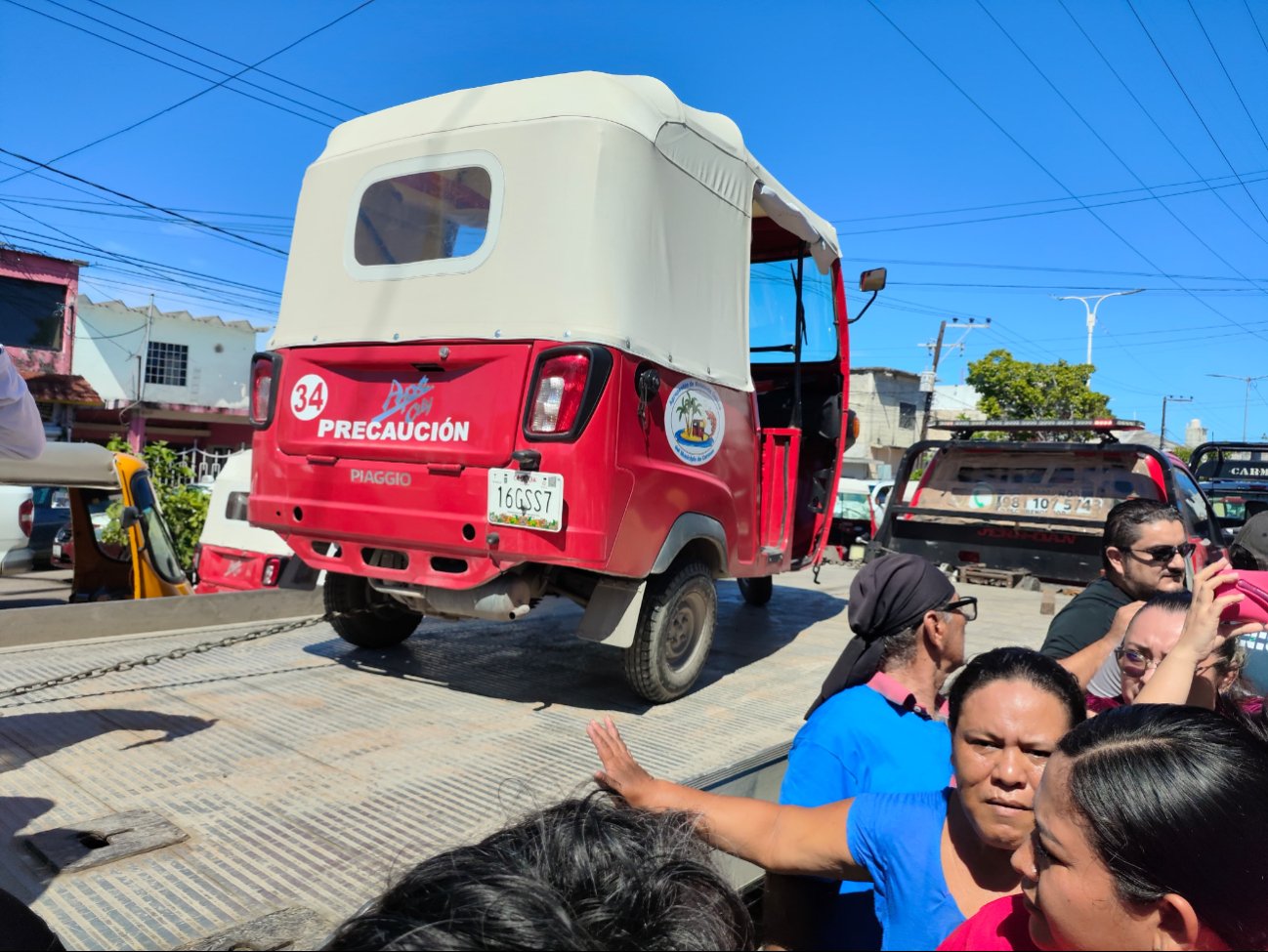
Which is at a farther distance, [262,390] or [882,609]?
[262,390]

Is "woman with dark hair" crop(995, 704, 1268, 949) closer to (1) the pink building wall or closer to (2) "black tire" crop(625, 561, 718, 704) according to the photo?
(2) "black tire" crop(625, 561, 718, 704)

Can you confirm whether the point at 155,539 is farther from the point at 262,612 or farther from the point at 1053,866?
the point at 1053,866

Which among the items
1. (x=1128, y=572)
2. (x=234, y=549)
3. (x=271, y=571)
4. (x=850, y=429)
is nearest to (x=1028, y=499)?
(x=850, y=429)

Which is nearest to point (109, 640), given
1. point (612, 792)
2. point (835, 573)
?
point (612, 792)

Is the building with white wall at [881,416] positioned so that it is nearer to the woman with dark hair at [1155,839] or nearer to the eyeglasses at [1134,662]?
the eyeglasses at [1134,662]

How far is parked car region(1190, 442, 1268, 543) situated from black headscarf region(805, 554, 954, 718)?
7906 mm

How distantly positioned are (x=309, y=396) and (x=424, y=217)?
112 centimetres

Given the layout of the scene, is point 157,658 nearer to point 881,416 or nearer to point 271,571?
point 271,571

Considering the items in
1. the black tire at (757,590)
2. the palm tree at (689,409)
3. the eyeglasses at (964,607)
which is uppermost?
the palm tree at (689,409)

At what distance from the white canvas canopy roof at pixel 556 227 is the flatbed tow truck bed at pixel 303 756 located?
5.88 ft

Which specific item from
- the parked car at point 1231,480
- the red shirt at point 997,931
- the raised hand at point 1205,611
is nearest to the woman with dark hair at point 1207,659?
the raised hand at point 1205,611

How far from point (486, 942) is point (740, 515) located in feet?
15.0

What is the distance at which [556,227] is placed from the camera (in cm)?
415

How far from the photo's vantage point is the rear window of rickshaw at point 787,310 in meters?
7.10
